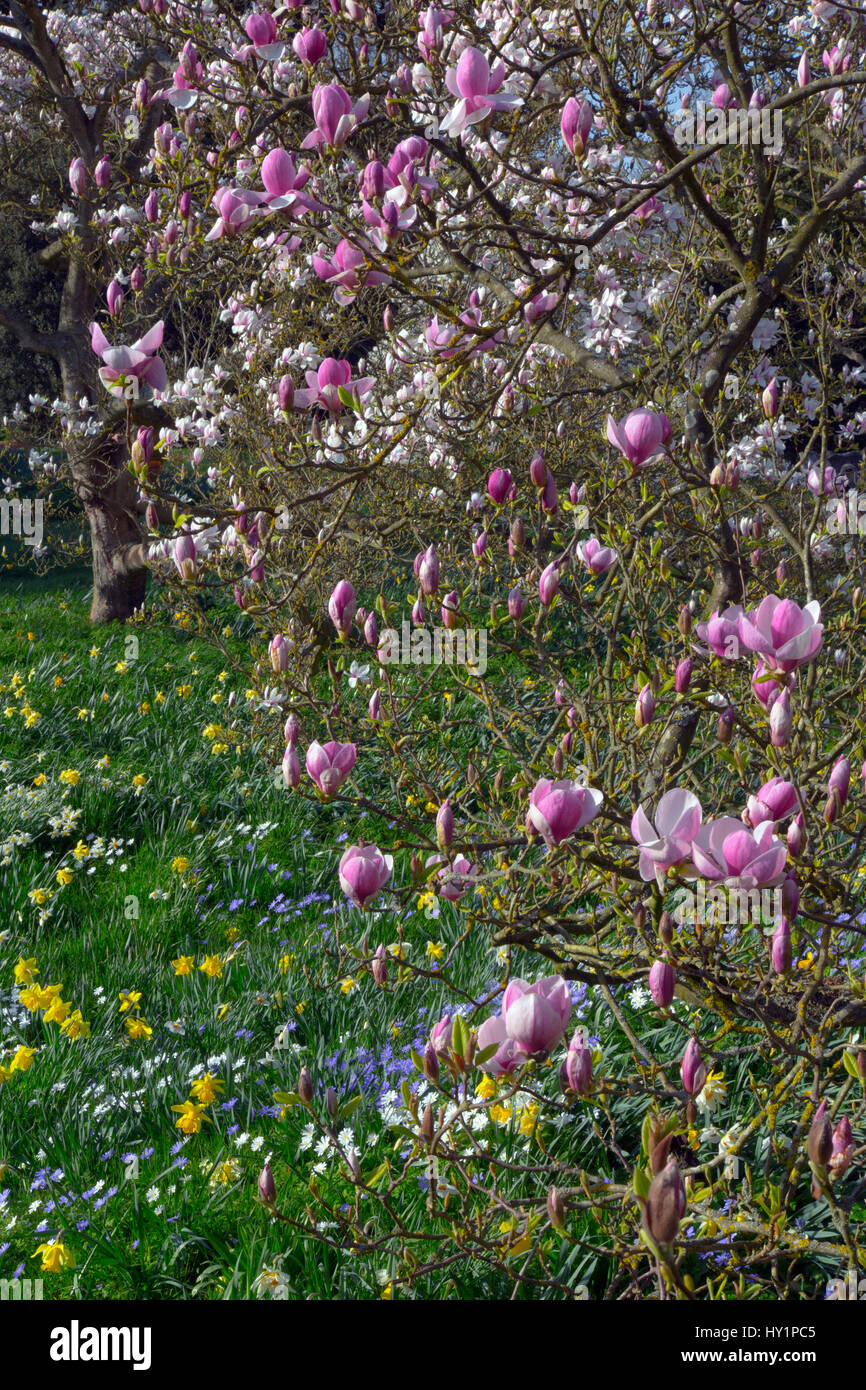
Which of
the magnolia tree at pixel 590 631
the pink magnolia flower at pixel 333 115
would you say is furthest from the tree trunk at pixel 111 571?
the pink magnolia flower at pixel 333 115

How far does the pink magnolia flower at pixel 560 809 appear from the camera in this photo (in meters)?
1.14

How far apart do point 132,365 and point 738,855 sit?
1127 mm

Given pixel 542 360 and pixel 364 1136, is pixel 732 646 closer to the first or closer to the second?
pixel 364 1136

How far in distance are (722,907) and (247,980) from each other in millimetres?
1687

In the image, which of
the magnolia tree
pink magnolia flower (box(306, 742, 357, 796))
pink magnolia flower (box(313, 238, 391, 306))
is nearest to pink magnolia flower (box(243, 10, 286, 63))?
the magnolia tree

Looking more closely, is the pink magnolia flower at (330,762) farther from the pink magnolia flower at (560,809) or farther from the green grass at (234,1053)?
the pink magnolia flower at (560,809)

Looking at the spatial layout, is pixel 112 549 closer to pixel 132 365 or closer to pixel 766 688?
pixel 132 365

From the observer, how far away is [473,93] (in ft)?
4.82

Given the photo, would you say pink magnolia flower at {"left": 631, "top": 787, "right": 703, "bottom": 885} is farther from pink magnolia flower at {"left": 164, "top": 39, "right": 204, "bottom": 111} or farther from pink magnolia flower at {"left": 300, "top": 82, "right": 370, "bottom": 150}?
pink magnolia flower at {"left": 164, "top": 39, "right": 204, "bottom": 111}

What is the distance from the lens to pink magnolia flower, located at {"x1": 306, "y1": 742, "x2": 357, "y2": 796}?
4.76 feet

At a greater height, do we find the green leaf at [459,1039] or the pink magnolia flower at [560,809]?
the pink magnolia flower at [560,809]

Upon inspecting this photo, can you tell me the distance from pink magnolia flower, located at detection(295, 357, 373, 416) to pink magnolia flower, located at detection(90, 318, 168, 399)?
0.23 metres

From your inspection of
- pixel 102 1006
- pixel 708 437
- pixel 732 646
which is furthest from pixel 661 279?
pixel 102 1006

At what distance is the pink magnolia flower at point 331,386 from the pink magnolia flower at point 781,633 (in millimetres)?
750
